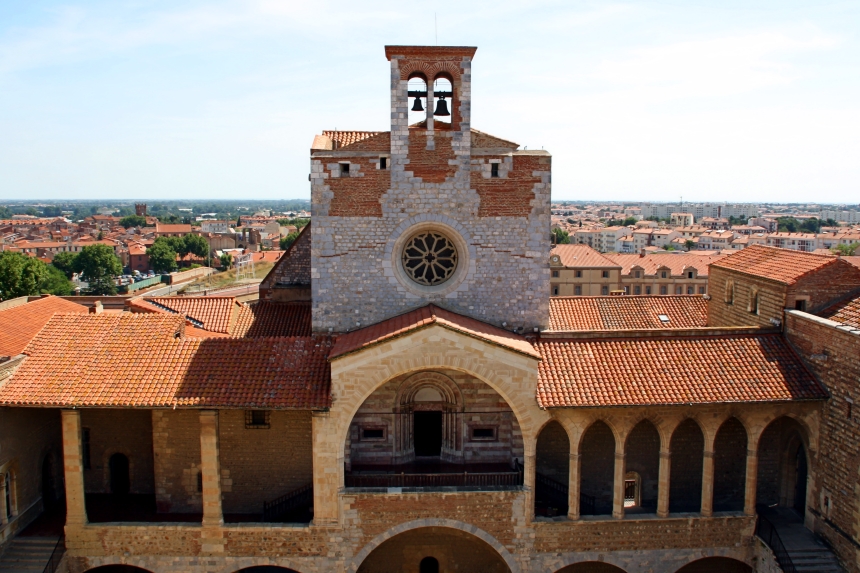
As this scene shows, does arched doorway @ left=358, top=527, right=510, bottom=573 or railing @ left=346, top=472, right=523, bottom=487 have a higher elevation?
railing @ left=346, top=472, right=523, bottom=487

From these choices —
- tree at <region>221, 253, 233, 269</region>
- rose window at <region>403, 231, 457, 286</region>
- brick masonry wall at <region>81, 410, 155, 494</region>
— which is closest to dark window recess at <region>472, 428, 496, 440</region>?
rose window at <region>403, 231, 457, 286</region>

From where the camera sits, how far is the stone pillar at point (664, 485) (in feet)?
63.9

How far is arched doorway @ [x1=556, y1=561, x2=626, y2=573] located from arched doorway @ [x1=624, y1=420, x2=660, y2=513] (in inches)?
72.6

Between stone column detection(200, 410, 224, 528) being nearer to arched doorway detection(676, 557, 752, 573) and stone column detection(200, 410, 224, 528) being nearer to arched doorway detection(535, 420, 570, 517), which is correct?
arched doorway detection(535, 420, 570, 517)

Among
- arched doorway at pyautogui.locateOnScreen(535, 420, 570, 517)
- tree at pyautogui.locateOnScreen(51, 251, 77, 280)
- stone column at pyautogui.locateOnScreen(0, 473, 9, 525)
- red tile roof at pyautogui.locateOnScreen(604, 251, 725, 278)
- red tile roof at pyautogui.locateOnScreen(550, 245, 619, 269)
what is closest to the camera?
stone column at pyautogui.locateOnScreen(0, 473, 9, 525)

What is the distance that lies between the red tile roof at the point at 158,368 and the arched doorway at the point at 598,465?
8.30 meters

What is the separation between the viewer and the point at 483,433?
70.4ft

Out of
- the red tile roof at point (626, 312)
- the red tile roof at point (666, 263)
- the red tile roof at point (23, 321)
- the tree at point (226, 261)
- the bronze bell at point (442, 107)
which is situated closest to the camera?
the bronze bell at point (442, 107)

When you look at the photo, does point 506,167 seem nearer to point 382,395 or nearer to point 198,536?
point 382,395

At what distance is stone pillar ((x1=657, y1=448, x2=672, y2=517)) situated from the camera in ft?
63.9

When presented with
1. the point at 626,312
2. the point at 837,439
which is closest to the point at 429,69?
the point at 837,439

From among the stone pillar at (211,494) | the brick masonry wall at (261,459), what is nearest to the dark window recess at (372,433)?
the brick masonry wall at (261,459)

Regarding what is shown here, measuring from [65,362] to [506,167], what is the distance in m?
13.9

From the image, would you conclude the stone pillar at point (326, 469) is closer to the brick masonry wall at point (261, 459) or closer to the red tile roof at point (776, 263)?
the brick masonry wall at point (261, 459)
